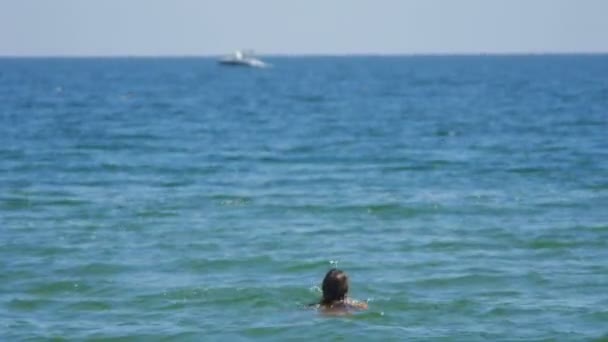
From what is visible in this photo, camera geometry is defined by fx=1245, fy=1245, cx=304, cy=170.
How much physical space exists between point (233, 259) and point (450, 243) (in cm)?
319

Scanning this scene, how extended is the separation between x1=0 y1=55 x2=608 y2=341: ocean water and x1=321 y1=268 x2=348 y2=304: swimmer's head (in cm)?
24

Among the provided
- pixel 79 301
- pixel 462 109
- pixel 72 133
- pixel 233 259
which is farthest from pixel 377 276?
pixel 462 109

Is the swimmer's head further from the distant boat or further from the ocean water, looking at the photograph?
the distant boat

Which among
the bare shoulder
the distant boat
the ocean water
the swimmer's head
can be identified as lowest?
the bare shoulder

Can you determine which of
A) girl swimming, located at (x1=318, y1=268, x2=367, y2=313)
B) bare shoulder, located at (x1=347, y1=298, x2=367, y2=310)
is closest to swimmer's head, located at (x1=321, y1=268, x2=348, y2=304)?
girl swimming, located at (x1=318, y1=268, x2=367, y2=313)

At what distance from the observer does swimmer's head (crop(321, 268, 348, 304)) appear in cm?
1279

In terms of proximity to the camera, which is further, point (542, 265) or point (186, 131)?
point (186, 131)

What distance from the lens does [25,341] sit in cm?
1234

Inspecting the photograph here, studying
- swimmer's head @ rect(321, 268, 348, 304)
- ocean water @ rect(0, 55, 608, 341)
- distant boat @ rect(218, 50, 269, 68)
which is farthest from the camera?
distant boat @ rect(218, 50, 269, 68)

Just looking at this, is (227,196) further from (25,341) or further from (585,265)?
(25,341)

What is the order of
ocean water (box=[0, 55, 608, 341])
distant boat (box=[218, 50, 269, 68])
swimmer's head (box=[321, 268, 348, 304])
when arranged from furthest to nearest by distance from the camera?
distant boat (box=[218, 50, 269, 68]), ocean water (box=[0, 55, 608, 341]), swimmer's head (box=[321, 268, 348, 304])

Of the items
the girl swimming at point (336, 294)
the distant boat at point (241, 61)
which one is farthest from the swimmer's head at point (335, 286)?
the distant boat at point (241, 61)

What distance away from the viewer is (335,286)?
12.8m

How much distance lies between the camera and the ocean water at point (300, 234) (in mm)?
13125
